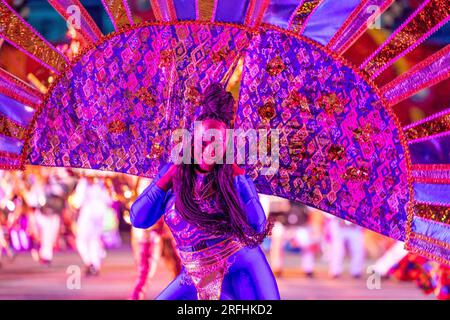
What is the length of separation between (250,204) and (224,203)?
0.39ft

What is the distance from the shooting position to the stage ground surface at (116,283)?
11.8 feet

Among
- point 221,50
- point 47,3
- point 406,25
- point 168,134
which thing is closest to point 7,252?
point 168,134

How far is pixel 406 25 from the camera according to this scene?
10.3 feet

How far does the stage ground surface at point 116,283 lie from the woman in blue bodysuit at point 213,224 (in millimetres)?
933

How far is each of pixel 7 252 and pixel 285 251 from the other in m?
1.70

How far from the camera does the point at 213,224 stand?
268cm

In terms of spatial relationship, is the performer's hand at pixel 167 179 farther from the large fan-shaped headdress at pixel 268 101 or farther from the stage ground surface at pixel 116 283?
the stage ground surface at pixel 116 283

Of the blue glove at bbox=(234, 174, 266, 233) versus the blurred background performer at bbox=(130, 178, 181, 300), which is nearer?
the blue glove at bbox=(234, 174, 266, 233)

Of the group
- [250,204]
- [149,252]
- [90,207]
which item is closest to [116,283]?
[149,252]

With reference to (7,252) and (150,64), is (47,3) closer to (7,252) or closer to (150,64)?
(150,64)

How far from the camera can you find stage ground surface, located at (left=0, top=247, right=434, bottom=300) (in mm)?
3588

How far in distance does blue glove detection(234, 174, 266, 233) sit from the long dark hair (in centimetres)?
2

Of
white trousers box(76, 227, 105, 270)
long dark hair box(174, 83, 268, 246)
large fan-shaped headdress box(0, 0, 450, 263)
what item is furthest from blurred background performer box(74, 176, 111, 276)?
long dark hair box(174, 83, 268, 246)

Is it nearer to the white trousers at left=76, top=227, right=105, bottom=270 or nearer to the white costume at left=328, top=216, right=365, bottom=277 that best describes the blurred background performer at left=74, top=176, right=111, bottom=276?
the white trousers at left=76, top=227, right=105, bottom=270
